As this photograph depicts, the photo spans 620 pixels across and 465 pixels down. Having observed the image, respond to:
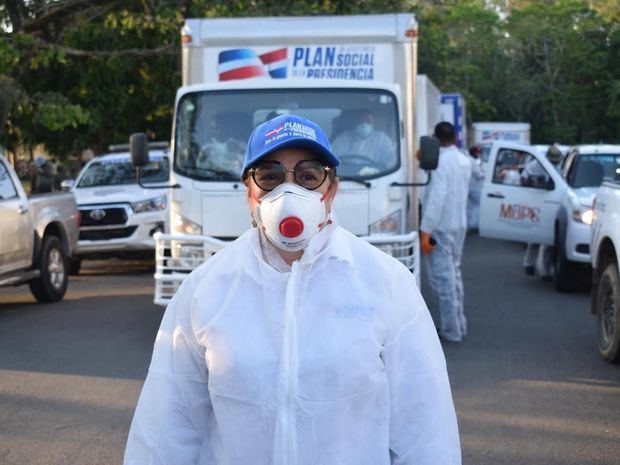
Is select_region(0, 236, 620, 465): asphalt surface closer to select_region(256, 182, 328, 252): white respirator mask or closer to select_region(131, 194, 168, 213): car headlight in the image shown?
select_region(131, 194, 168, 213): car headlight

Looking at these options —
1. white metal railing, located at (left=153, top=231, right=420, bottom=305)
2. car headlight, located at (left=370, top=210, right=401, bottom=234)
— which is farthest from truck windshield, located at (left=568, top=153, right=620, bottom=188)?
white metal railing, located at (left=153, top=231, right=420, bottom=305)

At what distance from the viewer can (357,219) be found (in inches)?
359

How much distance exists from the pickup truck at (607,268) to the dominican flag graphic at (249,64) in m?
3.32

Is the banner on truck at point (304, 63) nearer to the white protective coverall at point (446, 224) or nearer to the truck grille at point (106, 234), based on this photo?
the white protective coverall at point (446, 224)

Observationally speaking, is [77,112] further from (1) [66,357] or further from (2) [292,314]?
(2) [292,314]

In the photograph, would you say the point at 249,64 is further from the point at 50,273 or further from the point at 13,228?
the point at 50,273

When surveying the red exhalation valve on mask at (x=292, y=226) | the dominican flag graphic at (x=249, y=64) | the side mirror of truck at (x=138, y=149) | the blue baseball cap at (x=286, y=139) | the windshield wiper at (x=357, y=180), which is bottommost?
the windshield wiper at (x=357, y=180)

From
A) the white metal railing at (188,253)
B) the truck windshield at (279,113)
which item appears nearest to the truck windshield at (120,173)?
the truck windshield at (279,113)

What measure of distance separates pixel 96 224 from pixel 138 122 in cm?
1203

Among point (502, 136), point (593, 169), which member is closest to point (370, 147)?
point (593, 169)

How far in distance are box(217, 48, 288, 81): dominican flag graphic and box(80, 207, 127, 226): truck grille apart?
5.60 m

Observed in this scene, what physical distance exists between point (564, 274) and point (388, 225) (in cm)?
490

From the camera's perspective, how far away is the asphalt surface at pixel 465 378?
6371 mm

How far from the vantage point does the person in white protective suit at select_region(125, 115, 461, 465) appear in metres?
2.60
